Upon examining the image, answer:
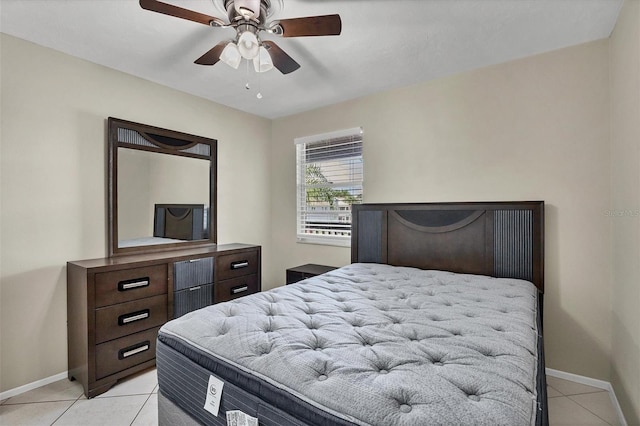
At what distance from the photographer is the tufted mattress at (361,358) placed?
2.75 feet

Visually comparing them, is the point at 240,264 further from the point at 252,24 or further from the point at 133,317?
the point at 252,24

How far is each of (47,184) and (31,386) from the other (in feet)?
4.59

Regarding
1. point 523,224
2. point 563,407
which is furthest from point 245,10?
point 563,407

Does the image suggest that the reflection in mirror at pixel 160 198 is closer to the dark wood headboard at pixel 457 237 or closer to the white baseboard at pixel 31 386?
the white baseboard at pixel 31 386

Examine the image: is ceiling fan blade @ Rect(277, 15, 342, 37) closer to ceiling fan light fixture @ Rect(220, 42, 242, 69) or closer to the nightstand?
ceiling fan light fixture @ Rect(220, 42, 242, 69)

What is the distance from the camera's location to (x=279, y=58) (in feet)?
6.52

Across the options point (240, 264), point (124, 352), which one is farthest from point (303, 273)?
point (124, 352)

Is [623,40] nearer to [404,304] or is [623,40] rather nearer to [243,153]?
[404,304]

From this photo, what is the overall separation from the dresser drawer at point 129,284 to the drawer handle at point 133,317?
110 mm

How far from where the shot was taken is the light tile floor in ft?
6.05

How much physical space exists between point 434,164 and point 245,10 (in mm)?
1943

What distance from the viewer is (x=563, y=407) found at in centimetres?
197

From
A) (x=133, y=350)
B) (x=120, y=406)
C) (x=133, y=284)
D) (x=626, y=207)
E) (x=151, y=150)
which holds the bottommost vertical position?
(x=120, y=406)

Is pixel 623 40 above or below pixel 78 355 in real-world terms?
above
